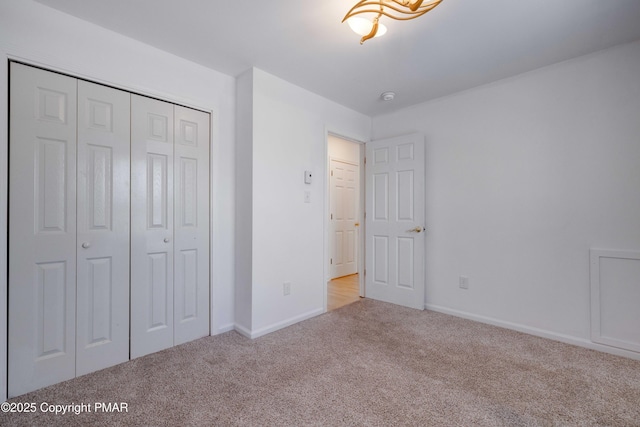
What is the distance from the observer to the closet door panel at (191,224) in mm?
2428

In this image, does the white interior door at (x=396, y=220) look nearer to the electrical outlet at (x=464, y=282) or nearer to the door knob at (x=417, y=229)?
the door knob at (x=417, y=229)

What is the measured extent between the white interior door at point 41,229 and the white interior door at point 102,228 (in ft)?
0.17

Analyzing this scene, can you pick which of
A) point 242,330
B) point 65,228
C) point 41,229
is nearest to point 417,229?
point 242,330

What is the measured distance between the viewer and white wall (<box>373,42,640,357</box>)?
230 cm

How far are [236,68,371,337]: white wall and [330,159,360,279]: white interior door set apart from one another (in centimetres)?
169

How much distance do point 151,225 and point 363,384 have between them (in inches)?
75.8

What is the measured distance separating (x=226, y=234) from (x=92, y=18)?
5.93 feet

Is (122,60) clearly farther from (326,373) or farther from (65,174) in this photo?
(326,373)

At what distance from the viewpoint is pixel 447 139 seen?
3225 millimetres

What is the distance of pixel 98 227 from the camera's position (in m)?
2.04

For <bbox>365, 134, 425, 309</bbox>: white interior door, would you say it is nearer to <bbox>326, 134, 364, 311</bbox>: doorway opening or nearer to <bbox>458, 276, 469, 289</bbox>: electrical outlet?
<bbox>458, 276, 469, 289</bbox>: electrical outlet

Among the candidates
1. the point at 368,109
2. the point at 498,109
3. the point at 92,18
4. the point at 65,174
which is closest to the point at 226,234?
the point at 65,174

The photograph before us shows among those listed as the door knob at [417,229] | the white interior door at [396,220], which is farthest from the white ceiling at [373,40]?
the door knob at [417,229]

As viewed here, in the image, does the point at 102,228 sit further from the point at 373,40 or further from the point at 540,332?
the point at 540,332
